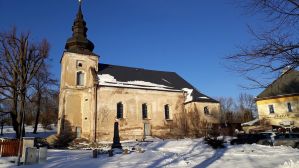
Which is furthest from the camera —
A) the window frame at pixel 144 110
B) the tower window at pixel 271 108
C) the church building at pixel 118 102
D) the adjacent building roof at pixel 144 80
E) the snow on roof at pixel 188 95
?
the snow on roof at pixel 188 95

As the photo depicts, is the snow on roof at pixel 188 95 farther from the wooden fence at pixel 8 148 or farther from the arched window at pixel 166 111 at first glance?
the wooden fence at pixel 8 148

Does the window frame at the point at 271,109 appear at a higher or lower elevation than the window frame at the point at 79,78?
lower

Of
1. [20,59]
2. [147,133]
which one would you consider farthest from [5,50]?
[147,133]

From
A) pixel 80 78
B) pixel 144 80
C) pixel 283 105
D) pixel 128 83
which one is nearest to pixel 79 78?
pixel 80 78

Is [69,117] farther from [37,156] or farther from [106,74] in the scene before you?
[37,156]

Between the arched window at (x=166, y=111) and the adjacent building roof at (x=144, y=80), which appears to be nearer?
the adjacent building roof at (x=144, y=80)

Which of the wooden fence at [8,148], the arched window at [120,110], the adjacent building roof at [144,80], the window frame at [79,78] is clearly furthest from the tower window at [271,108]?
the wooden fence at [8,148]

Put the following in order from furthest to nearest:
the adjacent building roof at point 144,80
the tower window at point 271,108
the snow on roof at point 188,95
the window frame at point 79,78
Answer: the snow on roof at point 188,95
the tower window at point 271,108
the adjacent building roof at point 144,80
the window frame at point 79,78

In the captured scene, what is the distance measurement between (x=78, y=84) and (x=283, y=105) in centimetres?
2592

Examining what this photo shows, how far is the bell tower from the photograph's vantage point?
99.0 feet

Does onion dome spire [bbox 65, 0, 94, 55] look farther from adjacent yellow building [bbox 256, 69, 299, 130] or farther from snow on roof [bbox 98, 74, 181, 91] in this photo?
adjacent yellow building [bbox 256, 69, 299, 130]

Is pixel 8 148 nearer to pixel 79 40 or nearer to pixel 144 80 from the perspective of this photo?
pixel 79 40

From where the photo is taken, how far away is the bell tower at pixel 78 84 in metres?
30.2

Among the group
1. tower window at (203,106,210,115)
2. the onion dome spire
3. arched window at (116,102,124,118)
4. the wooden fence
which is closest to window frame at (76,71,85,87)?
the onion dome spire
